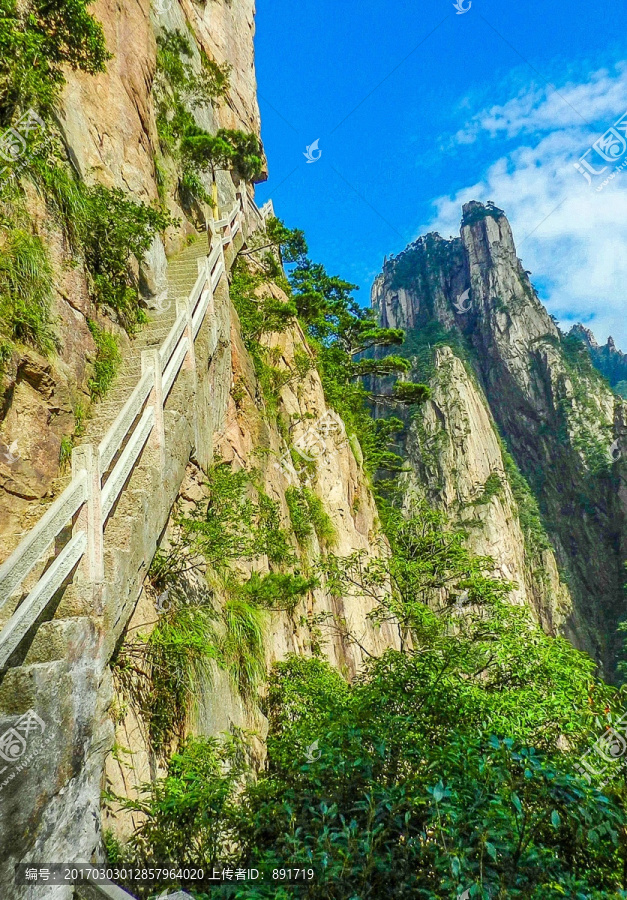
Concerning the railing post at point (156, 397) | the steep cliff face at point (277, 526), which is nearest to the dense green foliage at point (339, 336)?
the steep cliff face at point (277, 526)

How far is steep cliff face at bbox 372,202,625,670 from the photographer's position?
185 ft

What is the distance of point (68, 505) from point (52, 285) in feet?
9.63

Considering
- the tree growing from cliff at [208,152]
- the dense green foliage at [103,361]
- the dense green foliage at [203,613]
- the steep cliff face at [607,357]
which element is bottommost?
the dense green foliage at [203,613]

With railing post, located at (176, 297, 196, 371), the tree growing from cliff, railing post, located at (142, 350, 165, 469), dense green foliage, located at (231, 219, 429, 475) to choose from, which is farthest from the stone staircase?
dense green foliage, located at (231, 219, 429, 475)

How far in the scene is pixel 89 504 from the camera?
3.90 meters

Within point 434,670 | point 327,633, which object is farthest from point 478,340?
point 434,670

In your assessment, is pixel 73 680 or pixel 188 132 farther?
pixel 188 132

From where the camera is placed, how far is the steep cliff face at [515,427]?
2226 inches

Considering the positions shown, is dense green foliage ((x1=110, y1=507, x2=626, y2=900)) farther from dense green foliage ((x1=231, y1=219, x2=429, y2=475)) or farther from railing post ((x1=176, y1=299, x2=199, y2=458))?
dense green foliage ((x1=231, y1=219, x2=429, y2=475))

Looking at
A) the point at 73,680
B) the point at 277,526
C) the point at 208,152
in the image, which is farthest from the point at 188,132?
the point at 73,680

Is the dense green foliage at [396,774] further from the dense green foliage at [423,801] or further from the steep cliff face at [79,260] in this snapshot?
the steep cliff face at [79,260]

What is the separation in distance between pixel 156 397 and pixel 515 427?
72.5m

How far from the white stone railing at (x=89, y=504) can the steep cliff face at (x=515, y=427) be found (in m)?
48.8

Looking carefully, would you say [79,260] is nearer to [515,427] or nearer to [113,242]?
[113,242]
